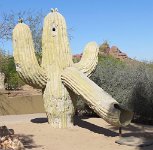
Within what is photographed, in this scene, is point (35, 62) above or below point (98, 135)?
above

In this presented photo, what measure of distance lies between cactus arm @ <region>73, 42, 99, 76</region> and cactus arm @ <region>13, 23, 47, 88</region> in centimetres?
120

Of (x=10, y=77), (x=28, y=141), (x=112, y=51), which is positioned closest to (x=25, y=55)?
(x=28, y=141)

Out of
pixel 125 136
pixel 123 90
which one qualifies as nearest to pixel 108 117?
pixel 125 136

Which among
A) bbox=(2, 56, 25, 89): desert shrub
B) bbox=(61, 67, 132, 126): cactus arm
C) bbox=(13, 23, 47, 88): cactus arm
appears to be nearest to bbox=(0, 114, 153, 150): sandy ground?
bbox=(61, 67, 132, 126): cactus arm

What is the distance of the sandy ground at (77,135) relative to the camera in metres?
8.85

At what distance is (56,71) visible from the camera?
1096 cm

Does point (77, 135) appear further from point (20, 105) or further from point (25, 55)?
point (20, 105)

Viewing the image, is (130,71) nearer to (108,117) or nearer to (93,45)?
(93,45)

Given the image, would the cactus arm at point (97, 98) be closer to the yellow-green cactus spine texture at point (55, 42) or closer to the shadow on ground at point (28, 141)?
the yellow-green cactus spine texture at point (55, 42)

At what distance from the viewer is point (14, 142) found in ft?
25.1

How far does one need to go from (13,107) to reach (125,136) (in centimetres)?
715

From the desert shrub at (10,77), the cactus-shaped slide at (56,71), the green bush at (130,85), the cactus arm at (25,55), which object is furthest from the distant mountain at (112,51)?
the cactus arm at (25,55)

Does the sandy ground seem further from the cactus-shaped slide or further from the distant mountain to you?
the distant mountain

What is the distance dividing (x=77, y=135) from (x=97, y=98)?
3.58ft
